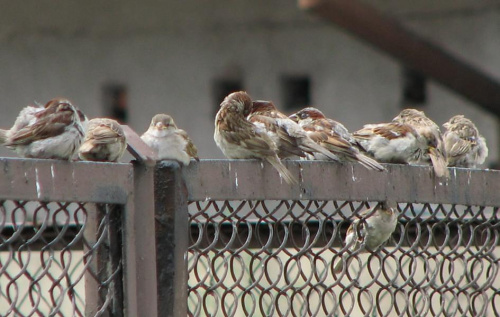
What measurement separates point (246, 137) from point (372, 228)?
1140mm

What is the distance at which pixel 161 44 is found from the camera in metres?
11.3

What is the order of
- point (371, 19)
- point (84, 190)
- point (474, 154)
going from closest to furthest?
1. point (84, 190)
2. point (474, 154)
3. point (371, 19)

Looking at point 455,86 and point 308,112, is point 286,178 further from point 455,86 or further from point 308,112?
point 455,86

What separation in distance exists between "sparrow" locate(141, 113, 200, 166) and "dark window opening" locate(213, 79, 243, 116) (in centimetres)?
711

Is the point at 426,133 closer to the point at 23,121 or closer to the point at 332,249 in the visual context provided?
the point at 332,249

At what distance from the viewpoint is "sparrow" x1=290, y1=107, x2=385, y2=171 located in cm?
375

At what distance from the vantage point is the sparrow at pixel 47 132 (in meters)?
2.93

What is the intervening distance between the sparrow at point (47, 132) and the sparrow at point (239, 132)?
72cm

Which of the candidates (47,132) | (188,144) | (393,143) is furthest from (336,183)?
(393,143)

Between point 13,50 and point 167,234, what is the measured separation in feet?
31.4

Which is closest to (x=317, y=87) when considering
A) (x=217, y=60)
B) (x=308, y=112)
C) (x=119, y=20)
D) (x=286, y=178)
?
(x=217, y=60)

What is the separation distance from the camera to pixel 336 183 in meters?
2.62

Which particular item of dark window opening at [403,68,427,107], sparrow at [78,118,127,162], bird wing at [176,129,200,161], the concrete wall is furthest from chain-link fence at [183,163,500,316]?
dark window opening at [403,68,427,107]

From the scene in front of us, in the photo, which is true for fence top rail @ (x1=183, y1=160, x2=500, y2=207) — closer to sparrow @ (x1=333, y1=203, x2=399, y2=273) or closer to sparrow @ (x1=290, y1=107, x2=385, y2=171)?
sparrow @ (x1=333, y1=203, x2=399, y2=273)
